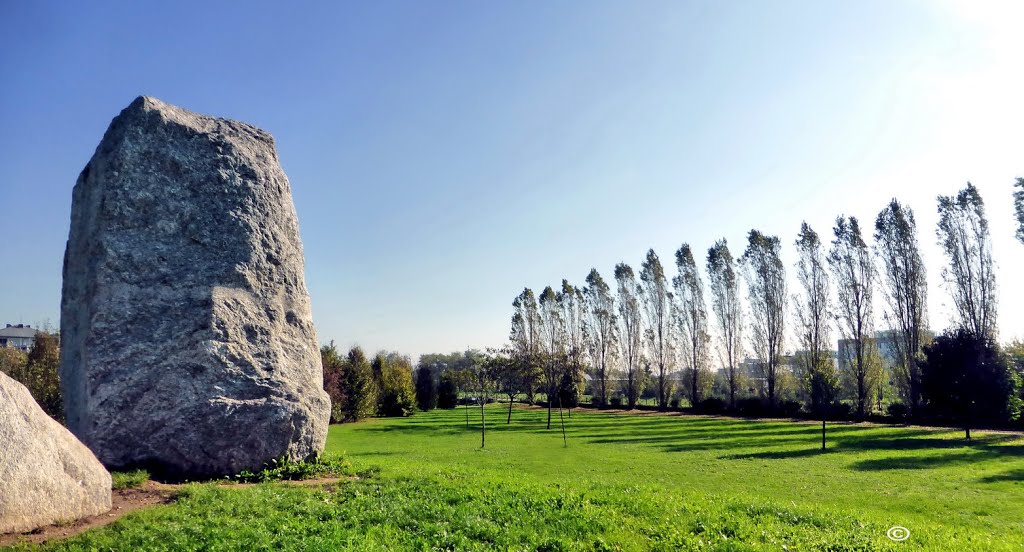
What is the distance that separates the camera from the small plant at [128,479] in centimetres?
812

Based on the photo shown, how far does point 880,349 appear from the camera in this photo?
46688 millimetres

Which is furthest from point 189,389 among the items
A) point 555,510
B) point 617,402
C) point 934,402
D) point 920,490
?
point 617,402

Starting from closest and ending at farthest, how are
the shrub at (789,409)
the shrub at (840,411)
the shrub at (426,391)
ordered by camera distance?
the shrub at (840,411)
the shrub at (789,409)
the shrub at (426,391)

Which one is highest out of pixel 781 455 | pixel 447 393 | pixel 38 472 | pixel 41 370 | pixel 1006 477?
pixel 38 472

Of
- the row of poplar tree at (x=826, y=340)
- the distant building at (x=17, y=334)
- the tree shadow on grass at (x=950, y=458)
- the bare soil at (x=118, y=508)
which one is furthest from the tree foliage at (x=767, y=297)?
the distant building at (x=17, y=334)

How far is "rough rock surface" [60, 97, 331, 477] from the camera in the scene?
9.26m

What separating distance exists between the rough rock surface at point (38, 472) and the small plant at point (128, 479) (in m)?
1.02

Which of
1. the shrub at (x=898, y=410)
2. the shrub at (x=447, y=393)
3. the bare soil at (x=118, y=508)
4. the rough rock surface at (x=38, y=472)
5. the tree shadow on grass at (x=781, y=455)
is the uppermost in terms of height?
the rough rock surface at (x=38, y=472)

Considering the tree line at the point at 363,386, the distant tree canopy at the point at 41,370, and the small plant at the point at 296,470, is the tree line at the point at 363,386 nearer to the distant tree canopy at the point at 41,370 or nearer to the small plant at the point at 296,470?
the distant tree canopy at the point at 41,370

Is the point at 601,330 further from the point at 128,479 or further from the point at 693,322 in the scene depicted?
the point at 128,479

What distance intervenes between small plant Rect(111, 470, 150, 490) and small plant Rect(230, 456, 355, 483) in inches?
55.3

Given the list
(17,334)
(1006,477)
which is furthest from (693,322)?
(17,334)

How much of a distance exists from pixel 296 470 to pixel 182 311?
381cm

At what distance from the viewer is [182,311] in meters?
10.1
